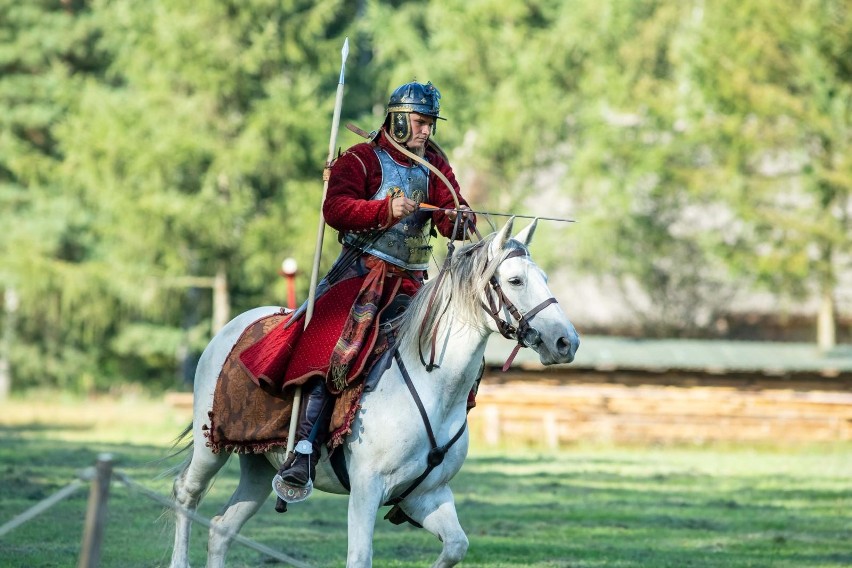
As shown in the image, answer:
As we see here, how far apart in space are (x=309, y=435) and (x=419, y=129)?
6.23 feet

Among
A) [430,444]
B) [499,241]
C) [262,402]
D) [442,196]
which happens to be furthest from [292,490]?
[442,196]

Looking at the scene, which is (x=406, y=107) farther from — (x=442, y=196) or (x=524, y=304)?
(x=524, y=304)

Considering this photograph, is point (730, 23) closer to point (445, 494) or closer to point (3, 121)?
point (3, 121)

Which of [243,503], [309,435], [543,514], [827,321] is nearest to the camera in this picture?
[309,435]

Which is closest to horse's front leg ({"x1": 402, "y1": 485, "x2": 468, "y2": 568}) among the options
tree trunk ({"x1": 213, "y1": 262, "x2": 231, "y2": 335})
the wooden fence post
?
the wooden fence post

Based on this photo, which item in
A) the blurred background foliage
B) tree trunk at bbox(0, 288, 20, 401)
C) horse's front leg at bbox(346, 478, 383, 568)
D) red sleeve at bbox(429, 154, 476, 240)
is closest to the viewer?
horse's front leg at bbox(346, 478, 383, 568)

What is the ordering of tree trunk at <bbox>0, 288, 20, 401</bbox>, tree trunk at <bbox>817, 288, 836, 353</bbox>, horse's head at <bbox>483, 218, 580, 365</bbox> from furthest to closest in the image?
tree trunk at <bbox>0, 288, 20, 401</bbox> < tree trunk at <bbox>817, 288, 836, 353</bbox> < horse's head at <bbox>483, 218, 580, 365</bbox>

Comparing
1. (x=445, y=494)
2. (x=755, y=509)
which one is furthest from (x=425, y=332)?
(x=755, y=509)

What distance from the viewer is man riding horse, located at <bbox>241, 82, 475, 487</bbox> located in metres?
7.99

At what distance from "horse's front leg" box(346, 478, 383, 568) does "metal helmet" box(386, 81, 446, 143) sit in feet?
6.78

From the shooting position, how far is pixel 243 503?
881 centimetres

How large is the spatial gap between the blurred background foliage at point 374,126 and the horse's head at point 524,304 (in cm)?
2405

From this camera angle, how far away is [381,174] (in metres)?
8.34

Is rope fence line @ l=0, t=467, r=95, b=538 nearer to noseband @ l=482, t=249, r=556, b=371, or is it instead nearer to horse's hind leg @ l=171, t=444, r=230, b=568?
noseband @ l=482, t=249, r=556, b=371
